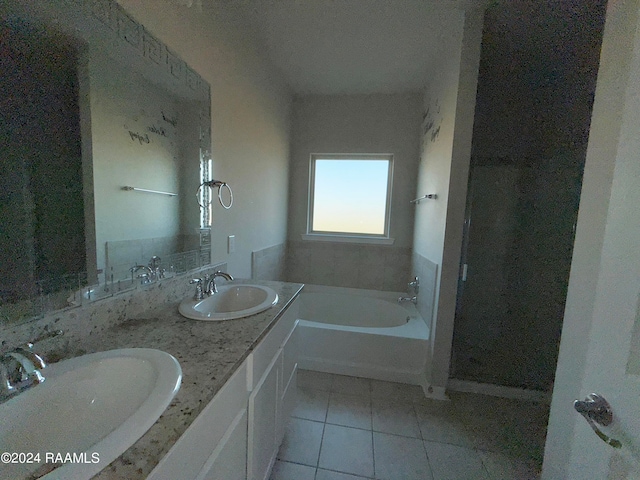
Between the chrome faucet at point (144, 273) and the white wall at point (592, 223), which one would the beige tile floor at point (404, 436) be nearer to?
the white wall at point (592, 223)

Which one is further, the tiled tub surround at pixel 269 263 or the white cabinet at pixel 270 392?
the tiled tub surround at pixel 269 263

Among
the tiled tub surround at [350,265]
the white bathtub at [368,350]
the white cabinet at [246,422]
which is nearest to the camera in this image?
the white cabinet at [246,422]

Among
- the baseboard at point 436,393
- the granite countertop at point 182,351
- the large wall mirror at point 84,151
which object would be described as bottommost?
the baseboard at point 436,393

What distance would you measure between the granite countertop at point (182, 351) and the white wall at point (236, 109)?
66 centimetres

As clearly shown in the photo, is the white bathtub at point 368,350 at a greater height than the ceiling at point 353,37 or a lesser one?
lesser

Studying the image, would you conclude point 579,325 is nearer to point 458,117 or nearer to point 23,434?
point 458,117

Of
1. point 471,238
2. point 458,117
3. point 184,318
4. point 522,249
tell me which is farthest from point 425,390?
point 458,117

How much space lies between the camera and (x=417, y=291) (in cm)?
250

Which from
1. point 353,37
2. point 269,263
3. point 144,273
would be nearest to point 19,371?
point 144,273

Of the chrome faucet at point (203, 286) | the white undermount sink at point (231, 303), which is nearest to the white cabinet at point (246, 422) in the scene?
the white undermount sink at point (231, 303)

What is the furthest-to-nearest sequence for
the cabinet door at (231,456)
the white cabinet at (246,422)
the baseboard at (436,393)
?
the baseboard at (436,393), the cabinet door at (231,456), the white cabinet at (246,422)

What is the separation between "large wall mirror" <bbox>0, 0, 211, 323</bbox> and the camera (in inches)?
27.8

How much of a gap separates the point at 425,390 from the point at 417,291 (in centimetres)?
88

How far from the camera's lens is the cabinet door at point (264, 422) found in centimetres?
94
